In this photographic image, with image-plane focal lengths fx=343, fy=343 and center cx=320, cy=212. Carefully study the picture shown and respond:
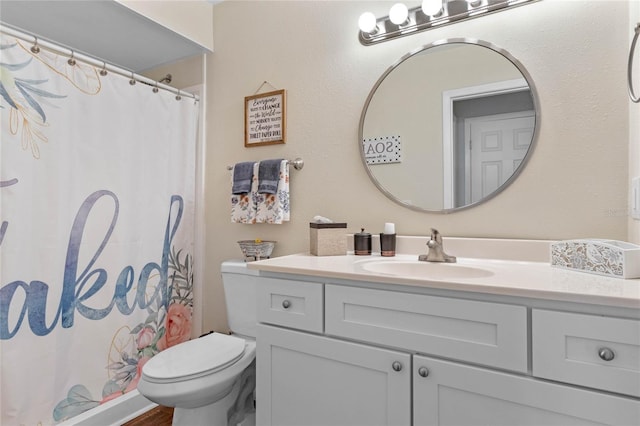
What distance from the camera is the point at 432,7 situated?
143 centimetres

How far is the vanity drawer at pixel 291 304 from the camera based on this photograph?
1.16 metres

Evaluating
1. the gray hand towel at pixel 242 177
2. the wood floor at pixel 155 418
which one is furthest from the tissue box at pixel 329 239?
the wood floor at pixel 155 418

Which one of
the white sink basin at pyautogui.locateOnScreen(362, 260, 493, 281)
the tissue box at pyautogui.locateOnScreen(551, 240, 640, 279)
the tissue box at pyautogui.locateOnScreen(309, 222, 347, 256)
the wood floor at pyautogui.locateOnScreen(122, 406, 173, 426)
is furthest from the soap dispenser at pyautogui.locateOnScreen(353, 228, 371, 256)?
the wood floor at pyautogui.locateOnScreen(122, 406, 173, 426)

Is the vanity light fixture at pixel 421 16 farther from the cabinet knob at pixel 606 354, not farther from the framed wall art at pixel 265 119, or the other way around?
the cabinet knob at pixel 606 354

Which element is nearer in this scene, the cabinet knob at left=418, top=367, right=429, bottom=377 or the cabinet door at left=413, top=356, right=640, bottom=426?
the cabinet door at left=413, top=356, right=640, bottom=426

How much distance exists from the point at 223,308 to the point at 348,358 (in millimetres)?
1229

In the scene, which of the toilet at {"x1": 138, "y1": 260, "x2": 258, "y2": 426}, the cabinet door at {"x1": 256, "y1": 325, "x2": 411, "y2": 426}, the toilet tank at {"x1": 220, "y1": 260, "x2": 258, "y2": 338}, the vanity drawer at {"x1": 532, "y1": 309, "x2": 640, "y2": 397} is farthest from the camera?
the toilet tank at {"x1": 220, "y1": 260, "x2": 258, "y2": 338}

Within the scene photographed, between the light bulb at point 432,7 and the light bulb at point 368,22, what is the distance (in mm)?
229

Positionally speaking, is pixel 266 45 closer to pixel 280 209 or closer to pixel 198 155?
pixel 198 155

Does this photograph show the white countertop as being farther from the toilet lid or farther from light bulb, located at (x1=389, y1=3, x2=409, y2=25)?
light bulb, located at (x1=389, y1=3, x2=409, y2=25)

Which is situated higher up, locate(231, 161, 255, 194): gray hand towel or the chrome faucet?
locate(231, 161, 255, 194): gray hand towel

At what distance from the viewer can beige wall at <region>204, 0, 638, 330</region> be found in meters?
1.22

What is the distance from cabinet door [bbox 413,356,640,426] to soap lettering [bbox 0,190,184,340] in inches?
59.4

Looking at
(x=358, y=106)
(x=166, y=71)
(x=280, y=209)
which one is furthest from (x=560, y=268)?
(x=166, y=71)
